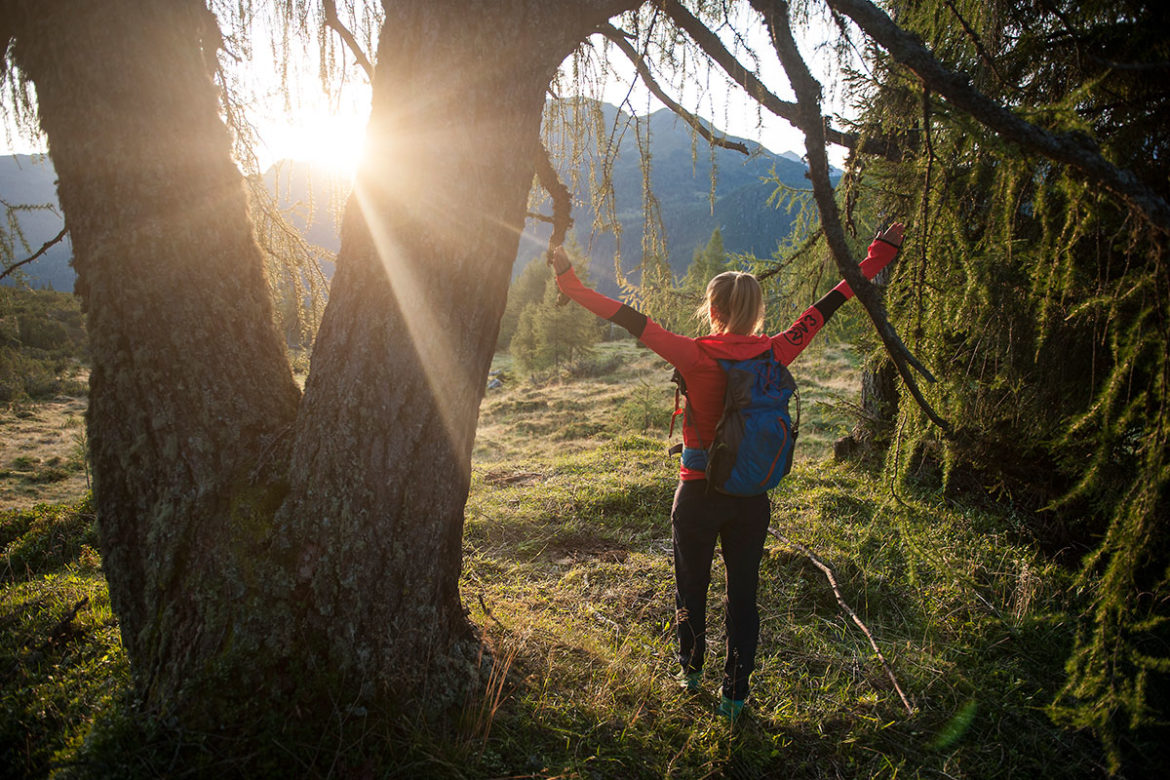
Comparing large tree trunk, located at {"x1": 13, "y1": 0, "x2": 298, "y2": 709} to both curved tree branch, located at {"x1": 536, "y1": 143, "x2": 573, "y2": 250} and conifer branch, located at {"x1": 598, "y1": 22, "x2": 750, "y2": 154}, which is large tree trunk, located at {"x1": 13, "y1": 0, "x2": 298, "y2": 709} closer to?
curved tree branch, located at {"x1": 536, "y1": 143, "x2": 573, "y2": 250}

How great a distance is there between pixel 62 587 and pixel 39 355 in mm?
30812

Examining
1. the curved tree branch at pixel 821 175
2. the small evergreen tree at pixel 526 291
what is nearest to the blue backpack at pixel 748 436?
the curved tree branch at pixel 821 175

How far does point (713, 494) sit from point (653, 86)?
227 cm

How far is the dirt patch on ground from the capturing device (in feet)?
32.3

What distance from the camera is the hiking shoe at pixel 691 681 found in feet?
8.51

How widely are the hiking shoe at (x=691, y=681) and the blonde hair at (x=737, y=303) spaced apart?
5.96 ft

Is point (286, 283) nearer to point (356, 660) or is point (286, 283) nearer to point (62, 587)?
point (356, 660)

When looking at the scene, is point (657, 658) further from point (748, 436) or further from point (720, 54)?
point (720, 54)

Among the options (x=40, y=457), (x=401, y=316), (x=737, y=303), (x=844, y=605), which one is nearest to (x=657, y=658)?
(x=844, y=605)

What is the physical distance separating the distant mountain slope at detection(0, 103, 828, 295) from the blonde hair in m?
0.38

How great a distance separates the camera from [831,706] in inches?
103

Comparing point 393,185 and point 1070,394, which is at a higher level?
point 393,185

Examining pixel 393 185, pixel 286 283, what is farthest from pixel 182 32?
pixel 286 283

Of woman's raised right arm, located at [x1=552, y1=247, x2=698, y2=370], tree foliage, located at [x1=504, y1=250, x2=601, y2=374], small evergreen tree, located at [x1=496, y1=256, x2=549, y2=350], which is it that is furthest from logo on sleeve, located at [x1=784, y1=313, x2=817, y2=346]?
small evergreen tree, located at [x1=496, y1=256, x2=549, y2=350]
